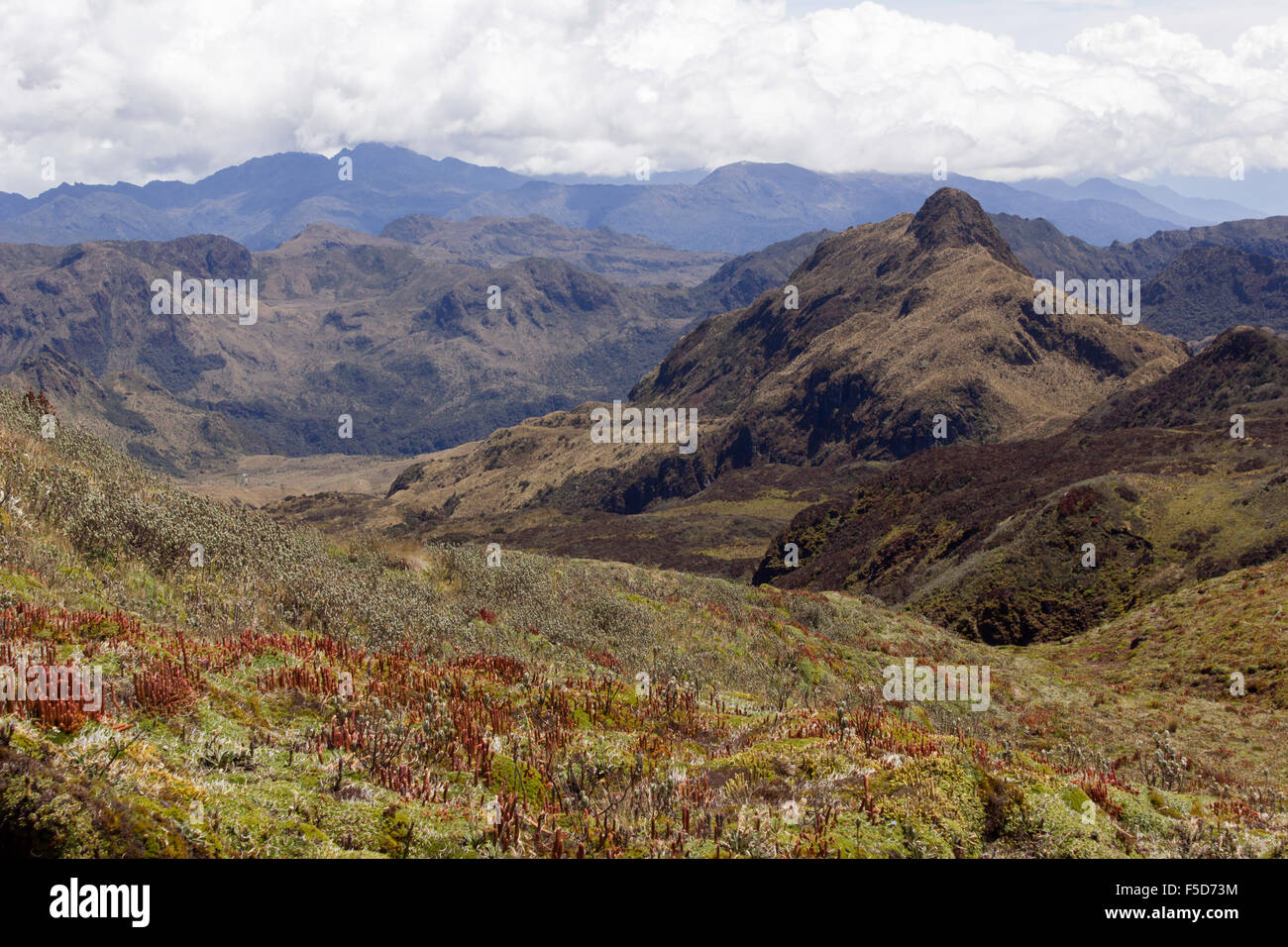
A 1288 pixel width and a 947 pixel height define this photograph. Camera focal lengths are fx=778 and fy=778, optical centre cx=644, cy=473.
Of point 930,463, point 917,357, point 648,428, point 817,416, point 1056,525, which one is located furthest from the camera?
point 648,428

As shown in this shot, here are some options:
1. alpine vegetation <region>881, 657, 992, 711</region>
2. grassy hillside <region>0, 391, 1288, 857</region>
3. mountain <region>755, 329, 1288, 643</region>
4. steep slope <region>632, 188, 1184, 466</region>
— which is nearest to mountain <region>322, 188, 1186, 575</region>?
steep slope <region>632, 188, 1184, 466</region>

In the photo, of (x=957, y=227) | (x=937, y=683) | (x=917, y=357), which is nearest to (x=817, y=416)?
(x=917, y=357)

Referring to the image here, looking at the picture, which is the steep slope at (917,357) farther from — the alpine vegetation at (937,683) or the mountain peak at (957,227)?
the alpine vegetation at (937,683)

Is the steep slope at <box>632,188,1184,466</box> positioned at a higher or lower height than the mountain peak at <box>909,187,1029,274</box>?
lower

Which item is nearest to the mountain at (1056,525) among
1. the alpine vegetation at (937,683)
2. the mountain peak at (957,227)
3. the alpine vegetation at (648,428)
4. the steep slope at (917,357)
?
the alpine vegetation at (937,683)

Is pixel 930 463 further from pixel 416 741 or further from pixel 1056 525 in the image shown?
pixel 416 741

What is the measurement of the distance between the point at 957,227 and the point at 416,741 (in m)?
183

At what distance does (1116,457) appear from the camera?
56.0 m

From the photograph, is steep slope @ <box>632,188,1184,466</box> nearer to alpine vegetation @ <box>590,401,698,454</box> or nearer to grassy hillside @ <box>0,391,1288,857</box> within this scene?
alpine vegetation @ <box>590,401,698,454</box>

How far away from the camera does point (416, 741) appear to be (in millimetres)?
7164

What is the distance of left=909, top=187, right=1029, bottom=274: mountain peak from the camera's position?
166 metres

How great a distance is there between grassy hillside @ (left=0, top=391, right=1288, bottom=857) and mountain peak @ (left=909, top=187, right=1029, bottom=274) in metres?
169

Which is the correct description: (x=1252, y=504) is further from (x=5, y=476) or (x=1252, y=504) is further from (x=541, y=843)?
(x=5, y=476)

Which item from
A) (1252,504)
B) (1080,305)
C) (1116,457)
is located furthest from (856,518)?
(1080,305)
